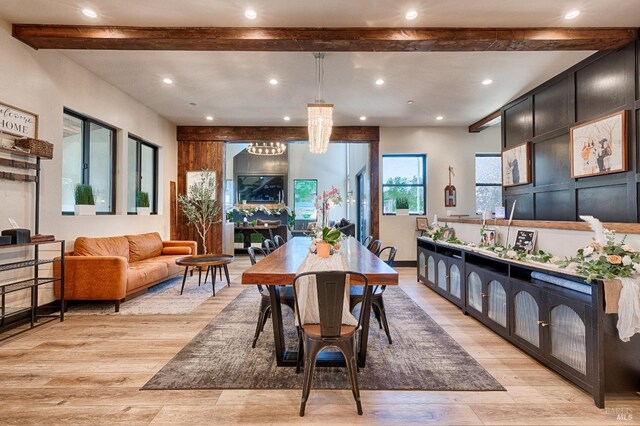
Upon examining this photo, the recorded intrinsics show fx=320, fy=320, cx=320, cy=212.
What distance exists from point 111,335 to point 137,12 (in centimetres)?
311

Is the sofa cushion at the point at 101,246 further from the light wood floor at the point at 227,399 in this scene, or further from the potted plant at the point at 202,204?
the potted plant at the point at 202,204

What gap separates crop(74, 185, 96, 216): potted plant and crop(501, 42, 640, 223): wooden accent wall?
6.41m

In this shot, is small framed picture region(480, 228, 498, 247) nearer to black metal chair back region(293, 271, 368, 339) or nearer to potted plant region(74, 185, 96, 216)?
black metal chair back region(293, 271, 368, 339)

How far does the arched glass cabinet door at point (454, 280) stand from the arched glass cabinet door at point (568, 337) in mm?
1603

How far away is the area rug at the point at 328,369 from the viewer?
2.24m

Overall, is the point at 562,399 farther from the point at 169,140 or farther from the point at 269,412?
the point at 169,140

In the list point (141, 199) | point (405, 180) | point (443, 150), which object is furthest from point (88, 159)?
point (443, 150)

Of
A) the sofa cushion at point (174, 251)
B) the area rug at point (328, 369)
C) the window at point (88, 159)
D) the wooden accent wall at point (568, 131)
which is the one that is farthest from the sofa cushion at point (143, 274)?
the wooden accent wall at point (568, 131)

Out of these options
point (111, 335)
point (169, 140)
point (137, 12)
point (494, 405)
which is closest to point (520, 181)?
point (494, 405)

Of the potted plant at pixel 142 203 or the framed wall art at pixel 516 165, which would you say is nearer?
the framed wall art at pixel 516 165

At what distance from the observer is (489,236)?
3.81 meters

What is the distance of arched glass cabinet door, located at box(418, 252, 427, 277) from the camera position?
5246 millimetres

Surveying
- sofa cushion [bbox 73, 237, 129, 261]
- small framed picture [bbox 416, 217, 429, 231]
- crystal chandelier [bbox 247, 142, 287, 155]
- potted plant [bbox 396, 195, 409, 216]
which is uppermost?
crystal chandelier [bbox 247, 142, 287, 155]

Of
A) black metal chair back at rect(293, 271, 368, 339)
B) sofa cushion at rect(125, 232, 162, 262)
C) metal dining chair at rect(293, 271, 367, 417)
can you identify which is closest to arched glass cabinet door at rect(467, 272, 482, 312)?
metal dining chair at rect(293, 271, 367, 417)
